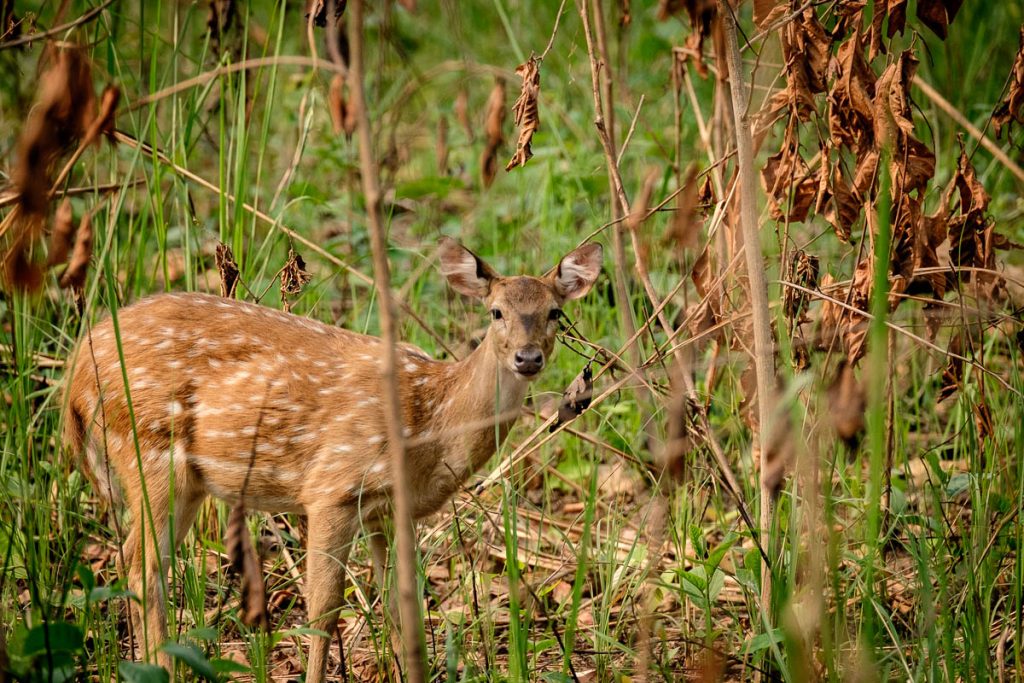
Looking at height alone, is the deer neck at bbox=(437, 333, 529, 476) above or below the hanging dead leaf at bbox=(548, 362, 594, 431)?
below

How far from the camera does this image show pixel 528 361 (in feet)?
12.6

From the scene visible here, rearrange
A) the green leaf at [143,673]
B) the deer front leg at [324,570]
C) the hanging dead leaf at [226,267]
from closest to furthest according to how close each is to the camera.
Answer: the green leaf at [143,673] < the deer front leg at [324,570] < the hanging dead leaf at [226,267]

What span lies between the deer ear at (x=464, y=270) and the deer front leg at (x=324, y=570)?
0.92 metres

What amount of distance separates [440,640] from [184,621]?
37.9 inches

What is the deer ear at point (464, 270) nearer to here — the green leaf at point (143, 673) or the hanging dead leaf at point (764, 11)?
the hanging dead leaf at point (764, 11)

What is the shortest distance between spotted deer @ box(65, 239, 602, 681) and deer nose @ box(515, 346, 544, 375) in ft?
0.25

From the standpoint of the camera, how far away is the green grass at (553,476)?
3000 mm

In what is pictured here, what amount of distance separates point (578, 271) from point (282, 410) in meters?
1.15

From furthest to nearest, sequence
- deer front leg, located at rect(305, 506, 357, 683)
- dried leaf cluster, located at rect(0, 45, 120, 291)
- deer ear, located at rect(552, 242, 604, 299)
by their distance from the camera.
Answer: deer ear, located at rect(552, 242, 604, 299)
deer front leg, located at rect(305, 506, 357, 683)
dried leaf cluster, located at rect(0, 45, 120, 291)

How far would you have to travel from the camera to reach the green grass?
3.00 m

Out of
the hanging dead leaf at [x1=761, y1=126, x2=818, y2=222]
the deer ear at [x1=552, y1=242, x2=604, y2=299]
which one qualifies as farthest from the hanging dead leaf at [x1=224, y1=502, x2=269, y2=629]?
the deer ear at [x1=552, y1=242, x2=604, y2=299]

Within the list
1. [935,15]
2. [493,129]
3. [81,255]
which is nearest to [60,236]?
[81,255]

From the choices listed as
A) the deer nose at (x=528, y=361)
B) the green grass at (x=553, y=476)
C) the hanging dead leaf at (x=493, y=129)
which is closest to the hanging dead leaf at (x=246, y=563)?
the green grass at (x=553, y=476)

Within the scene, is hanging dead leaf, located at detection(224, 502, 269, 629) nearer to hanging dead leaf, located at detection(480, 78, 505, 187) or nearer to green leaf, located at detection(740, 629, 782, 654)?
green leaf, located at detection(740, 629, 782, 654)
